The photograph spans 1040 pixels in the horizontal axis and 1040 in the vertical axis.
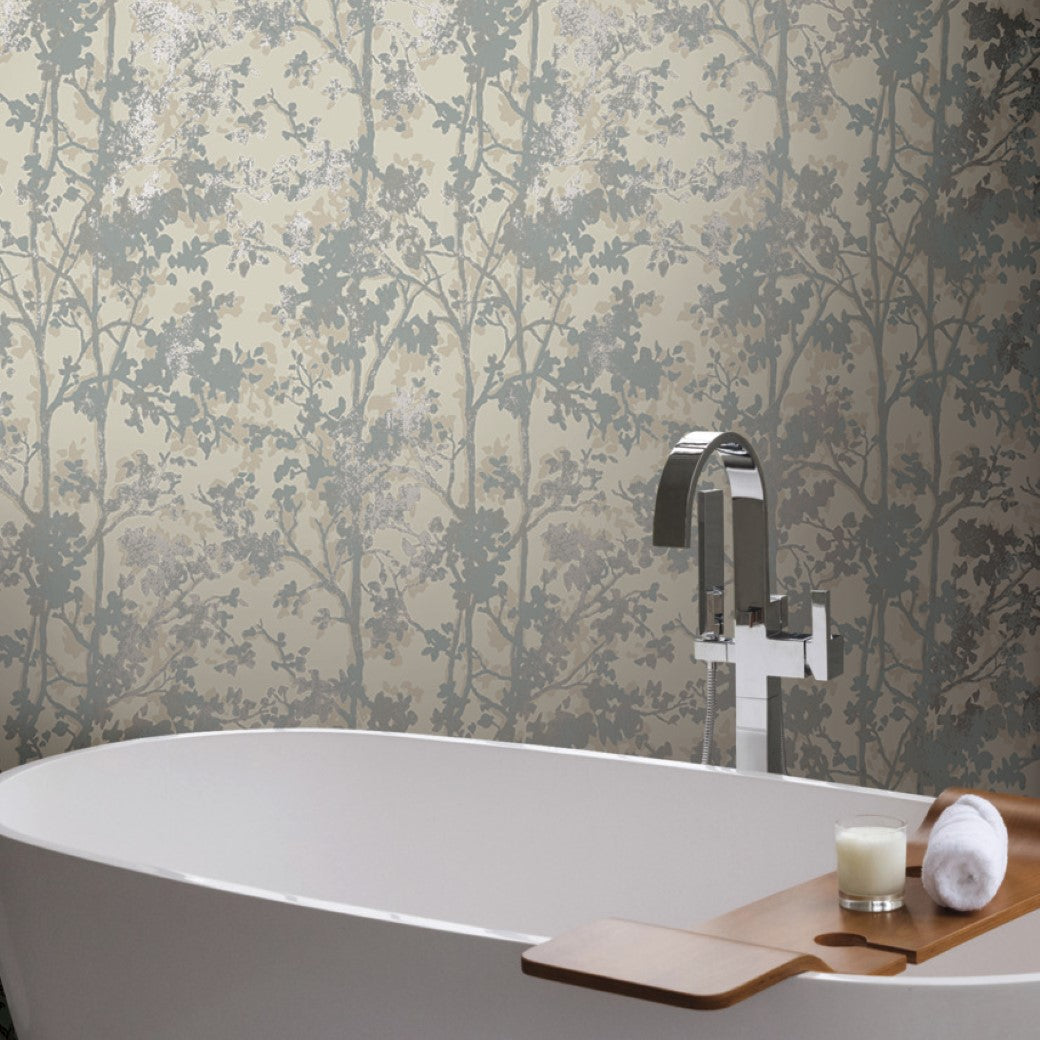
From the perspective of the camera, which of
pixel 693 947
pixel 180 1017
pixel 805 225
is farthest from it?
pixel 805 225

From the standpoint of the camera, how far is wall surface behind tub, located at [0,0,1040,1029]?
2.48 meters

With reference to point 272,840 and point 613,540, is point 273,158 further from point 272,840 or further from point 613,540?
point 272,840

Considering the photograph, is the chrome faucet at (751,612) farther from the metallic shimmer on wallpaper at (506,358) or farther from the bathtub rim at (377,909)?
the metallic shimmer on wallpaper at (506,358)

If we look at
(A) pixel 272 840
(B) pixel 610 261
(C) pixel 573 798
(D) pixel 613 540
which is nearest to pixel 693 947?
(C) pixel 573 798

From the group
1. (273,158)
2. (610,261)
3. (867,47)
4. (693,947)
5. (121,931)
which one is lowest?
(121,931)

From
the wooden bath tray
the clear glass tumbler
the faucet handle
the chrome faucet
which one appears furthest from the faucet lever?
the clear glass tumbler

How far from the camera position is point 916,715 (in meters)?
2.77

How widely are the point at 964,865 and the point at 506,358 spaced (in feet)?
4.43

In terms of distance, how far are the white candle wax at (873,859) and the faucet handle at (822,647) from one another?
1.51ft

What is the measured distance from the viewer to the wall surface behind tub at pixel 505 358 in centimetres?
248

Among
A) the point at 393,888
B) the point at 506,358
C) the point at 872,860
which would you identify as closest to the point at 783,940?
the point at 872,860

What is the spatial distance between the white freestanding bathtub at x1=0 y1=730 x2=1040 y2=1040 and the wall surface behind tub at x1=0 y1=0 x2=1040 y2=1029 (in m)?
0.29

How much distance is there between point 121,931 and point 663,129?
1670mm

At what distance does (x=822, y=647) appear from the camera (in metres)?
Answer: 1.99
